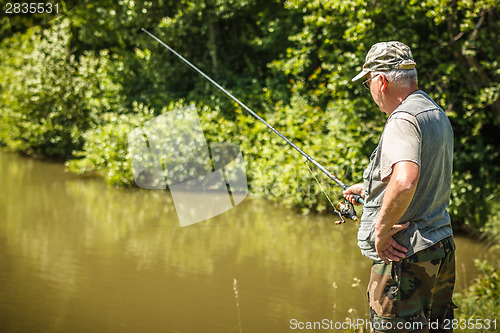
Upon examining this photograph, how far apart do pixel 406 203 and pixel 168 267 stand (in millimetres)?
3946

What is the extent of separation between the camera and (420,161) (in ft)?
6.75

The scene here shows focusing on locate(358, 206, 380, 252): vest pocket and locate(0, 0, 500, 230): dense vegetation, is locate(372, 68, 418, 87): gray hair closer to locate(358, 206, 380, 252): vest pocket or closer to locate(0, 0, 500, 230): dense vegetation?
locate(358, 206, 380, 252): vest pocket

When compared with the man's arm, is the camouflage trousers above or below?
below

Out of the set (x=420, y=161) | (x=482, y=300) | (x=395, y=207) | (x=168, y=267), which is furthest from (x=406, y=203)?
(x=168, y=267)

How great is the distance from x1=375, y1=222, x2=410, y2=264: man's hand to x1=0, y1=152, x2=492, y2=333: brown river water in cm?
150

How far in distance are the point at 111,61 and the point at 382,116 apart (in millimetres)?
7155

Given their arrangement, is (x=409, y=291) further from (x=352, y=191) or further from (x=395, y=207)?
(x=352, y=191)

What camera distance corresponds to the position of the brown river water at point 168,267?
4.36m

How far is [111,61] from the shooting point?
463 inches

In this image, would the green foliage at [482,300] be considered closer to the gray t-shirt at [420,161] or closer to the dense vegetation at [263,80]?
the gray t-shirt at [420,161]

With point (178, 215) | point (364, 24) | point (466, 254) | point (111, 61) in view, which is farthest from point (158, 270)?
point (111, 61)

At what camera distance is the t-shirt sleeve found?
2.02 m

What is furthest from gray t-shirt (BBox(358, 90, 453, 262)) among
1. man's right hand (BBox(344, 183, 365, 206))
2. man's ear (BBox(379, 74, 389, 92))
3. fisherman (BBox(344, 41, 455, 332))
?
man's right hand (BBox(344, 183, 365, 206))

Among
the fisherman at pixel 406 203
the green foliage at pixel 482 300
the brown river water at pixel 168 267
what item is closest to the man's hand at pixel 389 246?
the fisherman at pixel 406 203
